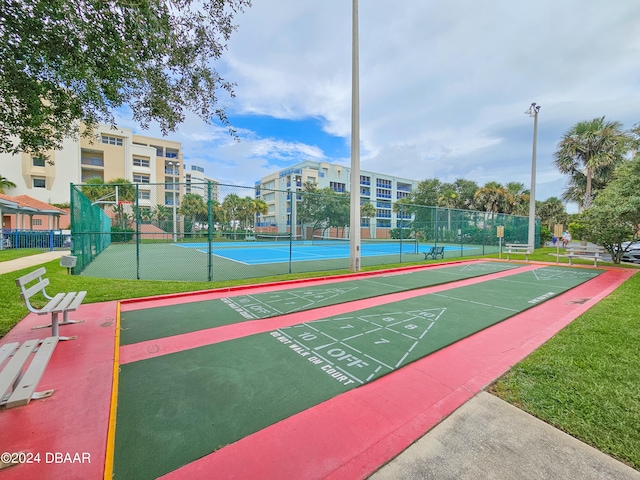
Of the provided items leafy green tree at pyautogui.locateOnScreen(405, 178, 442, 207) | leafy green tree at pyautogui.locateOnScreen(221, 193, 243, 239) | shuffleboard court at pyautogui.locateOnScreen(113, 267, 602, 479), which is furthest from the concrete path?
leafy green tree at pyautogui.locateOnScreen(405, 178, 442, 207)

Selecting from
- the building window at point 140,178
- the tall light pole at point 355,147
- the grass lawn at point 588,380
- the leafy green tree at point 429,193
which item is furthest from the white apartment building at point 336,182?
the grass lawn at point 588,380

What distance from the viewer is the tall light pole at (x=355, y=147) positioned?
1214 cm

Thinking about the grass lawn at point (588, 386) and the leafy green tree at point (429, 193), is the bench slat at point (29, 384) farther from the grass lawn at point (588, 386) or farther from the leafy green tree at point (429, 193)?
the leafy green tree at point (429, 193)

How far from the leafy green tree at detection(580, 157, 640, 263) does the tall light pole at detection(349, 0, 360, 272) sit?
10.7 metres

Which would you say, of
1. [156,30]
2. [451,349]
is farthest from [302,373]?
[156,30]

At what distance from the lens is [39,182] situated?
37625 mm

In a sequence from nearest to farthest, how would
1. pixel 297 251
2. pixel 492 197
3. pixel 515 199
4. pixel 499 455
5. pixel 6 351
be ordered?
pixel 499 455 < pixel 6 351 < pixel 297 251 < pixel 492 197 < pixel 515 199

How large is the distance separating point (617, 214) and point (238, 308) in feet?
54.7

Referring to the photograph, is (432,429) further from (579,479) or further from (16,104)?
(16,104)

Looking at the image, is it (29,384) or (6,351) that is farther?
(6,351)

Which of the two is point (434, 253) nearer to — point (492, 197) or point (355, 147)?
point (355, 147)

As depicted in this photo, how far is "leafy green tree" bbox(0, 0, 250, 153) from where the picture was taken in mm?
3343

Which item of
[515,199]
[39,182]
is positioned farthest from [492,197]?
[39,182]

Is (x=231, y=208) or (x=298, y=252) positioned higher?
(x=231, y=208)
